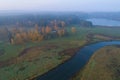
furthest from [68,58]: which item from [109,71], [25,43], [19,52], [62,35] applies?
[62,35]

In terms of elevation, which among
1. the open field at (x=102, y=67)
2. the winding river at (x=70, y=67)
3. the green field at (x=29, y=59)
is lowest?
the green field at (x=29, y=59)

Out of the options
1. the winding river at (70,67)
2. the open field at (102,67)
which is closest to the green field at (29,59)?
the winding river at (70,67)

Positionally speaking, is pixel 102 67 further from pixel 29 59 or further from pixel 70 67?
pixel 29 59

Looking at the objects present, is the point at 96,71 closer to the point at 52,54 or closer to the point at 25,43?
the point at 52,54

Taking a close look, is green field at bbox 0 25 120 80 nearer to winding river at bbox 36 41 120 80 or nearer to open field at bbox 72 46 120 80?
winding river at bbox 36 41 120 80

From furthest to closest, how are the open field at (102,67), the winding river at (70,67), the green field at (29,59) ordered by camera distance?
1. the green field at (29,59)
2. the winding river at (70,67)
3. the open field at (102,67)

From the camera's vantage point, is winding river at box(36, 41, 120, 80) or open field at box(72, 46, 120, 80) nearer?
open field at box(72, 46, 120, 80)

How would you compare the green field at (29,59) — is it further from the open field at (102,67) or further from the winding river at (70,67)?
the open field at (102,67)

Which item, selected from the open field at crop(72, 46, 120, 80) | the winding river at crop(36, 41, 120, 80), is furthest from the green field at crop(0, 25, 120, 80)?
the open field at crop(72, 46, 120, 80)
